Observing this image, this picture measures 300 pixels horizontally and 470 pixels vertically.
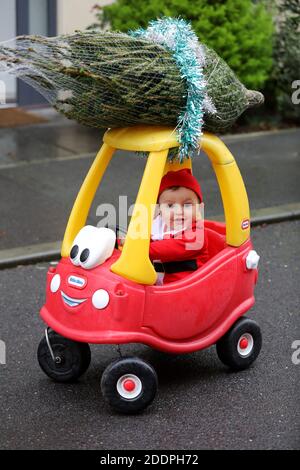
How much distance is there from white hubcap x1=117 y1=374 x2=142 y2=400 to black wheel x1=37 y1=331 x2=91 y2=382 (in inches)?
15.1

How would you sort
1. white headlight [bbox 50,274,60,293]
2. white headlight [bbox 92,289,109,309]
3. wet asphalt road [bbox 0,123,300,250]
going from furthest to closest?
wet asphalt road [bbox 0,123,300,250] → white headlight [bbox 50,274,60,293] → white headlight [bbox 92,289,109,309]

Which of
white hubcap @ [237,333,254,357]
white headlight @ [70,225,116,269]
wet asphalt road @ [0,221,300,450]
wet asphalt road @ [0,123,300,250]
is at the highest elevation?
white headlight @ [70,225,116,269]

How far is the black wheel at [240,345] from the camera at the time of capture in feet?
15.9

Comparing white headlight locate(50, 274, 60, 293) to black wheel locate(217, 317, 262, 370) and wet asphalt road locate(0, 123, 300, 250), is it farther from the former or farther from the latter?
wet asphalt road locate(0, 123, 300, 250)

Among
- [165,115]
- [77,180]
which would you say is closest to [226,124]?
[165,115]

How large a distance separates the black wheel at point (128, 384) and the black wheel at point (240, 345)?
1.84 feet

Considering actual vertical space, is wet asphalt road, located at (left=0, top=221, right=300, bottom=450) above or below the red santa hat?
below

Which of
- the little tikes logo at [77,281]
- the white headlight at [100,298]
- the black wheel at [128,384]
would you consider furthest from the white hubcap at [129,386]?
the little tikes logo at [77,281]

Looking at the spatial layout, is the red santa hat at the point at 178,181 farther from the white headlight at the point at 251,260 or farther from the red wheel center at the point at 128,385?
the red wheel center at the point at 128,385

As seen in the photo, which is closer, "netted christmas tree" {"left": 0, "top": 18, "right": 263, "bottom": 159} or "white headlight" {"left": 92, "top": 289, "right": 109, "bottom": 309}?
"netted christmas tree" {"left": 0, "top": 18, "right": 263, "bottom": 159}

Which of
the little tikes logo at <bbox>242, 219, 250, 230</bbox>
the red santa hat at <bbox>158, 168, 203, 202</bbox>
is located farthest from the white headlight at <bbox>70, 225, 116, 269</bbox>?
the little tikes logo at <bbox>242, 219, 250, 230</bbox>

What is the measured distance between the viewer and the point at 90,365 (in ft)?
16.4

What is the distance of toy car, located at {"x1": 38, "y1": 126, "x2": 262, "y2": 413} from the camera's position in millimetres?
4410

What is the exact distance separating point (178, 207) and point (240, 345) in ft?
2.63
